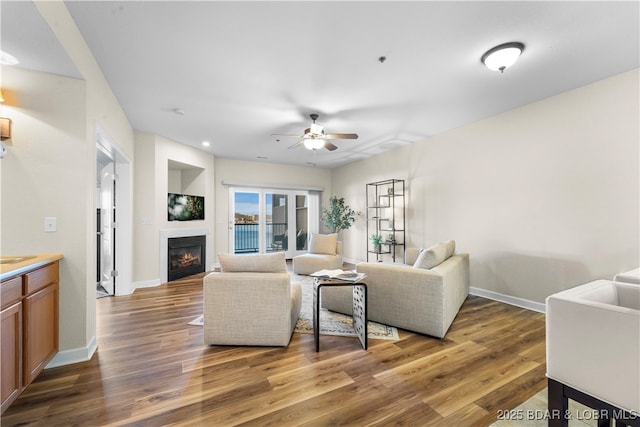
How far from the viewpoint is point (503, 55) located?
230 cm

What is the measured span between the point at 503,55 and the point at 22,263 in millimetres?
3901

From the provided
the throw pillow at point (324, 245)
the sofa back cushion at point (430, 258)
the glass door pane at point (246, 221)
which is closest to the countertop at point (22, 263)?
the sofa back cushion at point (430, 258)

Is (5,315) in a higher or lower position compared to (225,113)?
lower

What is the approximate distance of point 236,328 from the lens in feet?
8.17

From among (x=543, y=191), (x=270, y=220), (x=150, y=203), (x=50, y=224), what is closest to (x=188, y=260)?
(x=150, y=203)

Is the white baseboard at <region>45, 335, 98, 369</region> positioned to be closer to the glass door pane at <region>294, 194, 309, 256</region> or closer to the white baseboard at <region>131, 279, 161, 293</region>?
the white baseboard at <region>131, 279, 161, 293</region>

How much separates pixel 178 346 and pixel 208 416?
43.5 inches

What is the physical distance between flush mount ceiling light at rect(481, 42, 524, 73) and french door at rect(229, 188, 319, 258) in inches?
220

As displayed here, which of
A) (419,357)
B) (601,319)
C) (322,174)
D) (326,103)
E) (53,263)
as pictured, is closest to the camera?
(601,319)

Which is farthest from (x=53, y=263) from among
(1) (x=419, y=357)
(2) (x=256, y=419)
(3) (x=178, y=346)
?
(1) (x=419, y=357)

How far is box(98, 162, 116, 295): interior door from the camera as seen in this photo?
163 inches

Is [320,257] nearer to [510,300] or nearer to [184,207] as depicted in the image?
A: [184,207]

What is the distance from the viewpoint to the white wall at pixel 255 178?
6.46m

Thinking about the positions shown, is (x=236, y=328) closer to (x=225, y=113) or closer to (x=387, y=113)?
(x=225, y=113)
